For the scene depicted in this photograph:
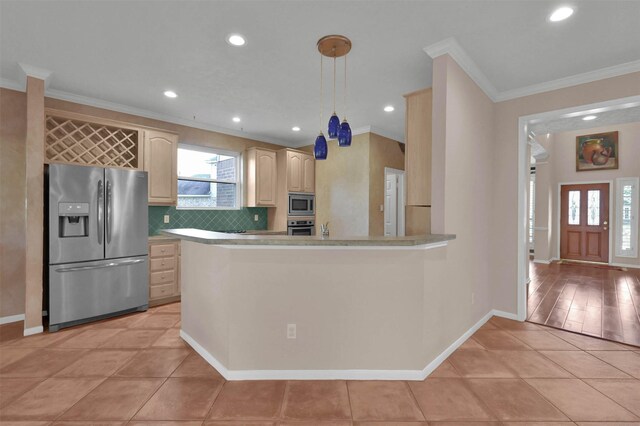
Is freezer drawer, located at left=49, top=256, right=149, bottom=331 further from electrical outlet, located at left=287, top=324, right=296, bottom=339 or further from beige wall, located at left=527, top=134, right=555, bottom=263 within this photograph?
beige wall, located at left=527, top=134, right=555, bottom=263

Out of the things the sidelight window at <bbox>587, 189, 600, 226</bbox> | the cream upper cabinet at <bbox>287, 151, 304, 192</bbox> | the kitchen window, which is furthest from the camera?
the sidelight window at <bbox>587, 189, 600, 226</bbox>

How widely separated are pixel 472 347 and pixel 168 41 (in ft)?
12.5

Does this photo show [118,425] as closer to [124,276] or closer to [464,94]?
[124,276]

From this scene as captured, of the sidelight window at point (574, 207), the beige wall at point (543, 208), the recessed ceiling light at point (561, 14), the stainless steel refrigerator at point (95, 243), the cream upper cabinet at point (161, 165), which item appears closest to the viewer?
the recessed ceiling light at point (561, 14)

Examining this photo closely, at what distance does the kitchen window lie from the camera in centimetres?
488

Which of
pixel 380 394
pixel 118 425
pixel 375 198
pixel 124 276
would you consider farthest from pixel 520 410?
pixel 124 276

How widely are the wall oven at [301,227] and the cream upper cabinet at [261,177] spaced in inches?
19.8

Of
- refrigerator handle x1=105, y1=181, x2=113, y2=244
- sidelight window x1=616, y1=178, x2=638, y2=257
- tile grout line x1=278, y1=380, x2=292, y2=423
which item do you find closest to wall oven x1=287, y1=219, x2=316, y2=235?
refrigerator handle x1=105, y1=181, x2=113, y2=244

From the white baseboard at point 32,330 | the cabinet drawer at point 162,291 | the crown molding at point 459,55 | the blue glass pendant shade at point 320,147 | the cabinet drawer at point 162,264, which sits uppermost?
the crown molding at point 459,55

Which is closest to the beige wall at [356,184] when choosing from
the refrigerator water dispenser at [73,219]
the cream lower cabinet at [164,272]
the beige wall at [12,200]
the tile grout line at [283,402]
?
the cream lower cabinet at [164,272]

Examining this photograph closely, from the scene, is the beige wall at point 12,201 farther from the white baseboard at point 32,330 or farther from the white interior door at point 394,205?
the white interior door at point 394,205

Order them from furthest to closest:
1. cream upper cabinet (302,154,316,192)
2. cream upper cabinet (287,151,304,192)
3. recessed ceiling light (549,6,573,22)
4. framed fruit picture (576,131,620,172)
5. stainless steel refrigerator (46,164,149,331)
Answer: framed fruit picture (576,131,620,172) < cream upper cabinet (302,154,316,192) < cream upper cabinet (287,151,304,192) < stainless steel refrigerator (46,164,149,331) < recessed ceiling light (549,6,573,22)

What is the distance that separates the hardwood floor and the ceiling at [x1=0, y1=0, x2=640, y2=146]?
2.68 m

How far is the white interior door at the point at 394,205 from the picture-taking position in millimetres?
6023
